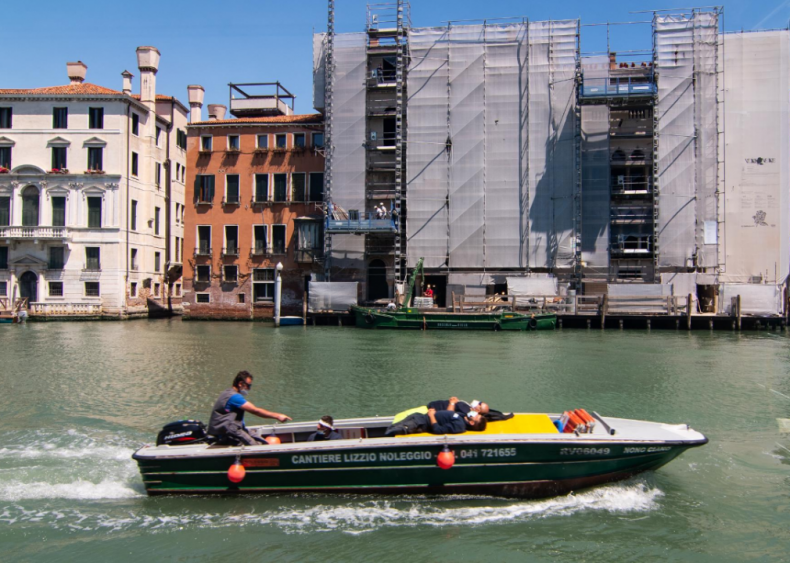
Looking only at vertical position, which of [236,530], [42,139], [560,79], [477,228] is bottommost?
[236,530]

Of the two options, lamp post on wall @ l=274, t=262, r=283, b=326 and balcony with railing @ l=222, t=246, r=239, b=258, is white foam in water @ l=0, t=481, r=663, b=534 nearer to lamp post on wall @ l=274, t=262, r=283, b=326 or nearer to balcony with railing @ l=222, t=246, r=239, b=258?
lamp post on wall @ l=274, t=262, r=283, b=326

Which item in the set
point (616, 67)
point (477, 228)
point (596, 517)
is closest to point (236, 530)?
point (596, 517)

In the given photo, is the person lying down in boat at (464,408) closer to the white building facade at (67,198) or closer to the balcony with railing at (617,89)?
the balcony with railing at (617,89)

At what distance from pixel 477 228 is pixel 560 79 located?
30.6 feet

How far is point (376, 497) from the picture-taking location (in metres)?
8.17

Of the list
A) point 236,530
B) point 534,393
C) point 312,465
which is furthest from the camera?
point 534,393

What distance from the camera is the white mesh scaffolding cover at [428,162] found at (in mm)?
37500

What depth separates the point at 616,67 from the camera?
1503 inches

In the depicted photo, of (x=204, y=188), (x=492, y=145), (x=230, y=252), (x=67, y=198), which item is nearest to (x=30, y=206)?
(x=67, y=198)

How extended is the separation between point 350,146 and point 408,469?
3191cm

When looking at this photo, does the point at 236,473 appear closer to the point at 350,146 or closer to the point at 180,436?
the point at 180,436

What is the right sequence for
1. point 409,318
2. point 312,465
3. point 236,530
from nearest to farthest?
1. point 236,530
2. point 312,465
3. point 409,318

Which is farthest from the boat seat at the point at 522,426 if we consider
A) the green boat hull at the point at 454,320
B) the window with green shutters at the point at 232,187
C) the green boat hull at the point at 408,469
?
the window with green shutters at the point at 232,187

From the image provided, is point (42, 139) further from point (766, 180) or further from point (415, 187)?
point (766, 180)
